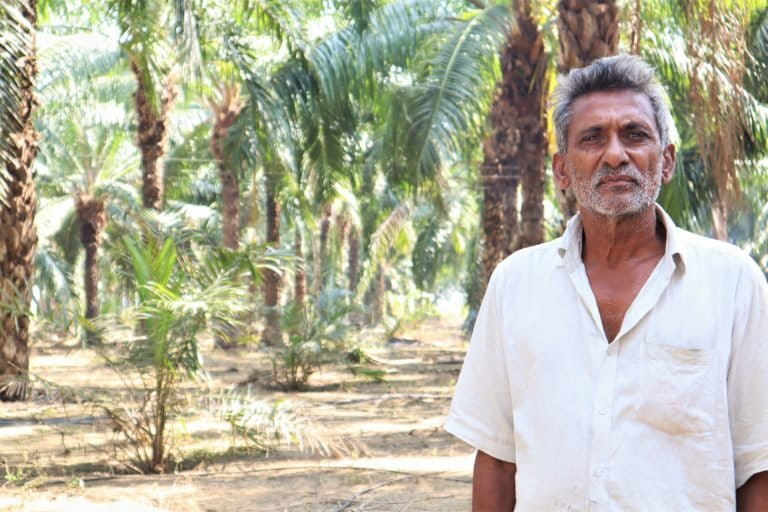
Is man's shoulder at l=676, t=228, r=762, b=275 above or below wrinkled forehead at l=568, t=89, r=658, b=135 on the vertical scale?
below

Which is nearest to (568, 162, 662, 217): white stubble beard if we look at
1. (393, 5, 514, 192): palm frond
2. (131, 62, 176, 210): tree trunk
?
(393, 5, 514, 192): palm frond

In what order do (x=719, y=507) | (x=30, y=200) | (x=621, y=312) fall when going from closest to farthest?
(x=719, y=507)
(x=621, y=312)
(x=30, y=200)

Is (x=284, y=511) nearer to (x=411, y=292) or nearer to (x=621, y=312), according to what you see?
(x=621, y=312)

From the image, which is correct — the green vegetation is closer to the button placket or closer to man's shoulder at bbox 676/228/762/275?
man's shoulder at bbox 676/228/762/275

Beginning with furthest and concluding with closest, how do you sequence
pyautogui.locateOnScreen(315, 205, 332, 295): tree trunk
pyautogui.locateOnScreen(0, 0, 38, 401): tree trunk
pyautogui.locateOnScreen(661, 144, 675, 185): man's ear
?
pyautogui.locateOnScreen(315, 205, 332, 295): tree trunk, pyautogui.locateOnScreen(0, 0, 38, 401): tree trunk, pyautogui.locateOnScreen(661, 144, 675, 185): man's ear

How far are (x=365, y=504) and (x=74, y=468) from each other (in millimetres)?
2639

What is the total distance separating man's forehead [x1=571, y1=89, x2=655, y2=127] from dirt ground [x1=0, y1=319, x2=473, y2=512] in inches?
195

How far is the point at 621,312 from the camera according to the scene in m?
2.35

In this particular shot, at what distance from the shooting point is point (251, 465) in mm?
8867

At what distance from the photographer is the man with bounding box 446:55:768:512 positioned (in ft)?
7.22

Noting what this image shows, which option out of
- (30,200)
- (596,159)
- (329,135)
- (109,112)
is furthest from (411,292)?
(596,159)

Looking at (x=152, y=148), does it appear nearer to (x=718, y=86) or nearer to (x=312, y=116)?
(x=312, y=116)

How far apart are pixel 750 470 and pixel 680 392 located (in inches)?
9.1

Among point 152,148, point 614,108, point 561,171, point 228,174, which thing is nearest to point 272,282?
point 228,174
